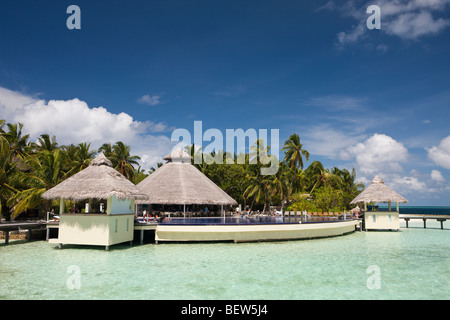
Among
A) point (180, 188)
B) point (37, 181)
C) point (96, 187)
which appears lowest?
point (96, 187)

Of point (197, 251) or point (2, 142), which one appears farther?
point (2, 142)

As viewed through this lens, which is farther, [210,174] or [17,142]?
[210,174]

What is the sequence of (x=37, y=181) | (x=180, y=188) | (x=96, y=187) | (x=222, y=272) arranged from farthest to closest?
(x=180, y=188) < (x=37, y=181) < (x=96, y=187) < (x=222, y=272)

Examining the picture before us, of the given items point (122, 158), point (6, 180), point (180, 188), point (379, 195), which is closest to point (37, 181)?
point (6, 180)

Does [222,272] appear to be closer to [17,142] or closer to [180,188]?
[180,188]

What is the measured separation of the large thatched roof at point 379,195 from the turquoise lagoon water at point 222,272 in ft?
34.3

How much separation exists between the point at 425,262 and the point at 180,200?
1599 centimetres

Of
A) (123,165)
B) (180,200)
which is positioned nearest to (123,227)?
(180,200)

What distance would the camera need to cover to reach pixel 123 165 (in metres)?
39.9

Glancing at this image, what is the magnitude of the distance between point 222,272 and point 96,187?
28.5 ft

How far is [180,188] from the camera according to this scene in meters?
26.1

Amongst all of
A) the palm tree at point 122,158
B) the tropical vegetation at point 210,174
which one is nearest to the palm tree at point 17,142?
the tropical vegetation at point 210,174
